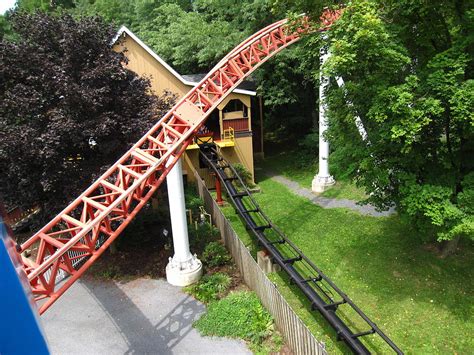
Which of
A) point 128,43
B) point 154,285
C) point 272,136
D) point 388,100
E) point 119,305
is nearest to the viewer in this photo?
point 388,100

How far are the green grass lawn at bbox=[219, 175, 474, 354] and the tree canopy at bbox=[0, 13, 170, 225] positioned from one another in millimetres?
6591

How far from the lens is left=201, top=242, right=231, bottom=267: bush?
502 inches

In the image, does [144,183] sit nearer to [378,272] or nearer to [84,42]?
[84,42]

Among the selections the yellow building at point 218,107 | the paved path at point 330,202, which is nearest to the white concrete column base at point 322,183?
the paved path at point 330,202

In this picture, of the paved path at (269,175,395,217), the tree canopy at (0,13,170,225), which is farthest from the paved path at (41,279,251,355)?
A: the paved path at (269,175,395,217)

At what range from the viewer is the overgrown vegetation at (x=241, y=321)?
9.25 meters

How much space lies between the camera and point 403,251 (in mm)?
12422

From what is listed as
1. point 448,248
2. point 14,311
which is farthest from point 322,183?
point 14,311

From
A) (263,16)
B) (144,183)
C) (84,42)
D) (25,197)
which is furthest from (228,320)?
(263,16)

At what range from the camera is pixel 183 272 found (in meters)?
12.0

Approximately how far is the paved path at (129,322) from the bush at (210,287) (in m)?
0.23

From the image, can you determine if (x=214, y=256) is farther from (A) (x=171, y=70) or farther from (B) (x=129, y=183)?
(A) (x=171, y=70)

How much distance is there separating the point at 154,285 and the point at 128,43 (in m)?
12.3

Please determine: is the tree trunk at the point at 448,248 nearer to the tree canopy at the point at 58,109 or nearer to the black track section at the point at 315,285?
the black track section at the point at 315,285
